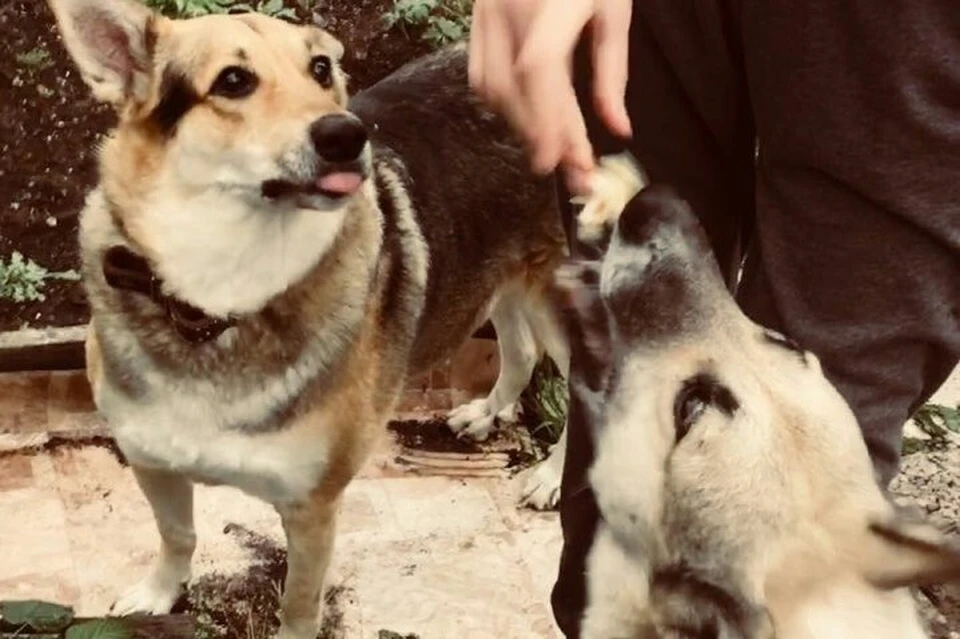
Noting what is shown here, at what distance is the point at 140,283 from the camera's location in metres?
2.00

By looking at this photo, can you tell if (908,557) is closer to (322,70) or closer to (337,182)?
(337,182)

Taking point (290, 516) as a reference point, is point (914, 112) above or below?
above

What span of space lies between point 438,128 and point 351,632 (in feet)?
3.48

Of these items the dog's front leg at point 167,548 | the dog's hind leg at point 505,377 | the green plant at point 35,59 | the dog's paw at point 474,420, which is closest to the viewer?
the dog's front leg at point 167,548

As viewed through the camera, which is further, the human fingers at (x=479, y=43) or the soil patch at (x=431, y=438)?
the soil patch at (x=431, y=438)

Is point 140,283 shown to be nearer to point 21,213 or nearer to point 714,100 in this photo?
point 714,100

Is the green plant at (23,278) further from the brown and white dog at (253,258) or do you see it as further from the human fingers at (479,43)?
the human fingers at (479,43)

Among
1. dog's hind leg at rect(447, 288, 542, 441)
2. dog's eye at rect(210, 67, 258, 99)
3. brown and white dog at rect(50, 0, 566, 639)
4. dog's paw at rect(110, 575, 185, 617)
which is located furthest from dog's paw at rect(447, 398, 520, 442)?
dog's eye at rect(210, 67, 258, 99)

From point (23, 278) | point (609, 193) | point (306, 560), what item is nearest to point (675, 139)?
point (609, 193)

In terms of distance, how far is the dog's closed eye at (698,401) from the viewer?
1.49 meters

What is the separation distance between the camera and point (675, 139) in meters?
1.62

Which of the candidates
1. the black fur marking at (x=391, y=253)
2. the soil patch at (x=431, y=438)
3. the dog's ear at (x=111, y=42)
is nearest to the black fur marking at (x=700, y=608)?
the black fur marking at (x=391, y=253)

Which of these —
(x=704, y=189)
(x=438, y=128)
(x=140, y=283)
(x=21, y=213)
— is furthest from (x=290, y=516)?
(x=21, y=213)

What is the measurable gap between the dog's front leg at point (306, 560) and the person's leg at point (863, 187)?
0.96 m
